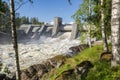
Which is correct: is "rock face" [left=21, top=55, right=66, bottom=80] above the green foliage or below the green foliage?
below

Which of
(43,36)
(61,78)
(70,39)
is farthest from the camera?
(43,36)

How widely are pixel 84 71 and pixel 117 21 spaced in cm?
227

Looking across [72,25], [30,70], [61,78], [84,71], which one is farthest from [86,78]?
[72,25]

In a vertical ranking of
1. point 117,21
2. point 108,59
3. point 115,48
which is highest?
point 117,21

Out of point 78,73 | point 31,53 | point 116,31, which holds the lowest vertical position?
point 31,53

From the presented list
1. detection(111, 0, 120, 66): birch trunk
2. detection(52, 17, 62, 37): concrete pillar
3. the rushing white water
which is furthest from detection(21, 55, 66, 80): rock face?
detection(52, 17, 62, 37): concrete pillar

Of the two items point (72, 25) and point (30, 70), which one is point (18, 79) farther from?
point (72, 25)

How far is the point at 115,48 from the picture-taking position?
909 centimetres

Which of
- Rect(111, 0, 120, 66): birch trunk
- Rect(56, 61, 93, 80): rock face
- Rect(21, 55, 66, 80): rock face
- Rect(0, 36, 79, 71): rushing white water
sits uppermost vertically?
Rect(111, 0, 120, 66): birch trunk

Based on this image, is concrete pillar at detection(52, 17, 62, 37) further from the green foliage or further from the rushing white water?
the green foliage

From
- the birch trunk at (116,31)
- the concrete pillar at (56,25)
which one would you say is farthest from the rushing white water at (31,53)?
the birch trunk at (116,31)

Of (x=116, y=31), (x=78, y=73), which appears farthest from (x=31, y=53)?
→ (x=116, y=31)

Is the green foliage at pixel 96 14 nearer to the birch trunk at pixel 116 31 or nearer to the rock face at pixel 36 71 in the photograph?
the rock face at pixel 36 71

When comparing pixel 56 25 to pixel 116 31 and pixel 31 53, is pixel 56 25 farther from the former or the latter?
pixel 116 31
